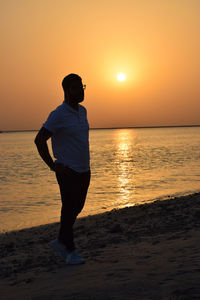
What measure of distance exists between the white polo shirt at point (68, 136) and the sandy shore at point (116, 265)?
1289mm

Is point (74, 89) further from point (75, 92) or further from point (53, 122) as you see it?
point (53, 122)

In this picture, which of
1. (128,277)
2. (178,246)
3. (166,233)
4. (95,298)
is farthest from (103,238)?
(95,298)

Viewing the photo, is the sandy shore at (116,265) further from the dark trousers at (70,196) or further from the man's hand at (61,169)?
the man's hand at (61,169)

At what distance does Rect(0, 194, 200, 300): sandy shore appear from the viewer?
3760 mm

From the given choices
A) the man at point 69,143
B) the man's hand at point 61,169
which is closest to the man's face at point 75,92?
the man at point 69,143

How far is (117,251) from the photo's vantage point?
220 inches

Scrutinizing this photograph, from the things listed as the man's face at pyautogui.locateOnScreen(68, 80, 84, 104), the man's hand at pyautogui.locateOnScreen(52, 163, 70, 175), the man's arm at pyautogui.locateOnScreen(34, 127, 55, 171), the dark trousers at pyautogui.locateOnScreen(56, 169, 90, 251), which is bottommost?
the dark trousers at pyautogui.locateOnScreen(56, 169, 90, 251)

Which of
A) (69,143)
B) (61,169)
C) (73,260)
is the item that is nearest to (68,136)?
(69,143)

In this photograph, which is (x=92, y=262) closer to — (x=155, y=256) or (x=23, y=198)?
(x=155, y=256)

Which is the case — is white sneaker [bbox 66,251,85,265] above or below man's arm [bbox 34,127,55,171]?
below

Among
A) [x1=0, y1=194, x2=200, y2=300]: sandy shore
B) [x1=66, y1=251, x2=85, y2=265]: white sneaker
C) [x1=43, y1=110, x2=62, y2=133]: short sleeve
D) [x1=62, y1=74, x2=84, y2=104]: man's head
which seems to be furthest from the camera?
[x1=66, y1=251, x2=85, y2=265]: white sneaker

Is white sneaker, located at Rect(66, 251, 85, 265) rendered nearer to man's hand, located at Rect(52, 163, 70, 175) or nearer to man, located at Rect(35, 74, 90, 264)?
man, located at Rect(35, 74, 90, 264)

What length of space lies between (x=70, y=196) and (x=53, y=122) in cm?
94

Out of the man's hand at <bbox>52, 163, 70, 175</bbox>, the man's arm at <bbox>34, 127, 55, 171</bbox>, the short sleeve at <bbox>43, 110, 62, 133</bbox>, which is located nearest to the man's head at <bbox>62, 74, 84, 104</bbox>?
the short sleeve at <bbox>43, 110, 62, 133</bbox>
